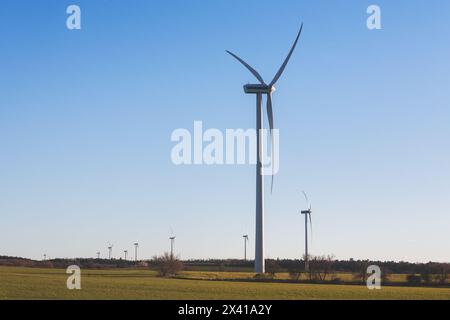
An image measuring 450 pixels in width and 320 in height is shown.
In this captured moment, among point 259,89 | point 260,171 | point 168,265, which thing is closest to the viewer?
point 260,171

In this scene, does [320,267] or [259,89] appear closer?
[259,89]

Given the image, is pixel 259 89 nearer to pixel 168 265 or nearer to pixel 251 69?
pixel 251 69

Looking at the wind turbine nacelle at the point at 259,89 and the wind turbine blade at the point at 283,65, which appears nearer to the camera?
the wind turbine blade at the point at 283,65

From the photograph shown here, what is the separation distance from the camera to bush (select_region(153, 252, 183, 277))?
11875cm

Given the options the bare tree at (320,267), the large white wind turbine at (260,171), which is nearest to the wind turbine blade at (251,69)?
the large white wind turbine at (260,171)

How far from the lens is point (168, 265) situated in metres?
120

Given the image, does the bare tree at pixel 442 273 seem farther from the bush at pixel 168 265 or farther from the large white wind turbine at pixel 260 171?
the bush at pixel 168 265

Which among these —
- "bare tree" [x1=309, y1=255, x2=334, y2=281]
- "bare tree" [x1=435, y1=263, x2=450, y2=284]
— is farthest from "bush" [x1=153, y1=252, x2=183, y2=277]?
"bare tree" [x1=435, y1=263, x2=450, y2=284]

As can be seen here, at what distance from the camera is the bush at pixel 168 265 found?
11875 cm

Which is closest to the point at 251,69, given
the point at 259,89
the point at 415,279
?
the point at 259,89

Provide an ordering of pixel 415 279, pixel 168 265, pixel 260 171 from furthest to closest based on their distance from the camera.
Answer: pixel 168 265
pixel 415 279
pixel 260 171
